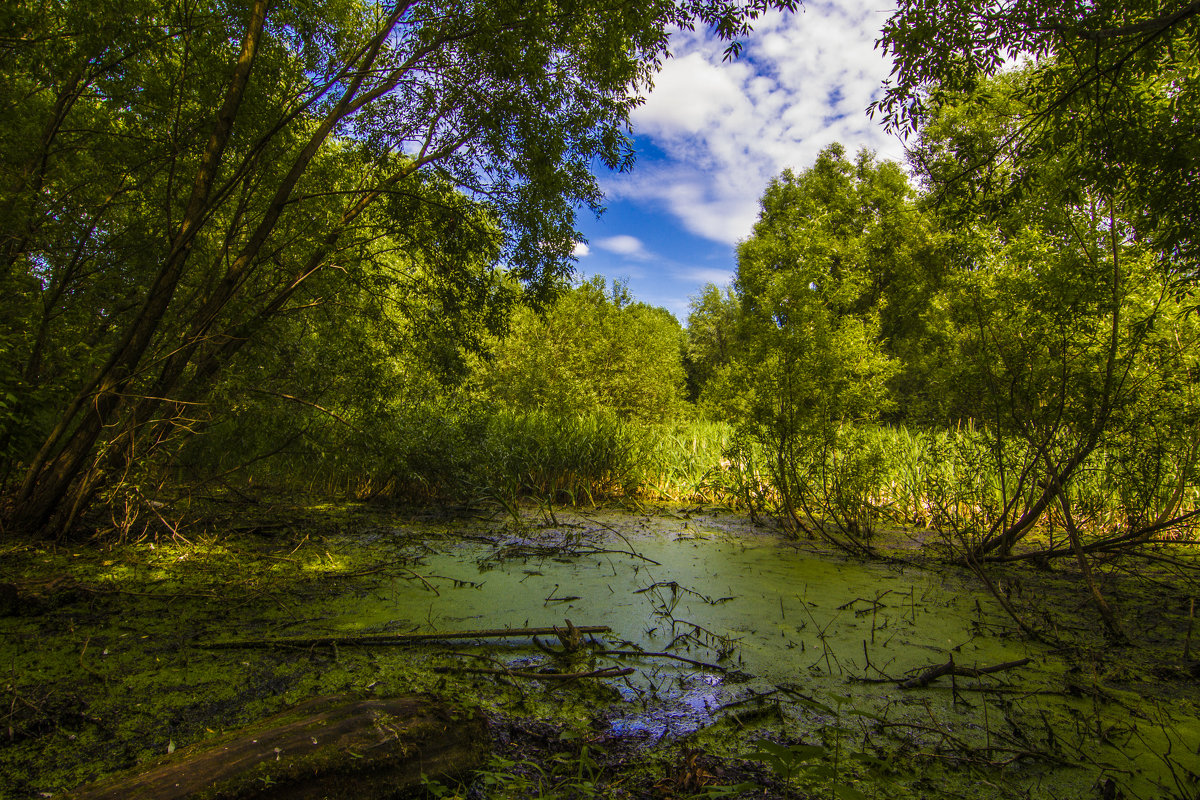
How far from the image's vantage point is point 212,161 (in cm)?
343

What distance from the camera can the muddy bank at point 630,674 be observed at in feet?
5.20

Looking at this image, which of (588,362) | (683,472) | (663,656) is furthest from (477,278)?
(588,362)

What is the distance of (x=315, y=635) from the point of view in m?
2.55

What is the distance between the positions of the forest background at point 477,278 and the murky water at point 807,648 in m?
0.54

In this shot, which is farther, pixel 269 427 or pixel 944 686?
pixel 269 427

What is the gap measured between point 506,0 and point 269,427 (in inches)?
160

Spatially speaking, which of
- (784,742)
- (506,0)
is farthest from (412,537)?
(506,0)

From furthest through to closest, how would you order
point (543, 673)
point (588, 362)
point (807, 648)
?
point (588, 362), point (807, 648), point (543, 673)

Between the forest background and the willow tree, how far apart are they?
0.12ft

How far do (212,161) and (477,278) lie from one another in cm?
290

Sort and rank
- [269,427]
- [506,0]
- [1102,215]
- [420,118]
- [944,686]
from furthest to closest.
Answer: [420,118] → [269,427] → [1102,215] → [506,0] → [944,686]

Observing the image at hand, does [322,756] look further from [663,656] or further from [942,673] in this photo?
[942,673]

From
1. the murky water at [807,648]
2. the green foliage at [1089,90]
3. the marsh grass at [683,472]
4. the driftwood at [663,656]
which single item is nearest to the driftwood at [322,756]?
the murky water at [807,648]

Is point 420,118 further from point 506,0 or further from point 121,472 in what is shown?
point 121,472
